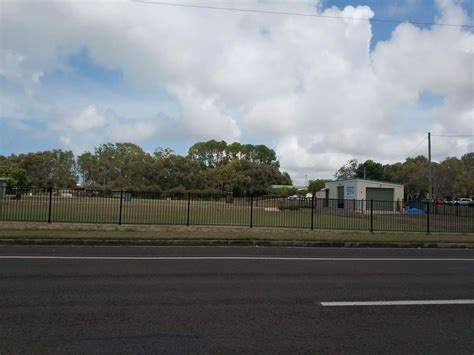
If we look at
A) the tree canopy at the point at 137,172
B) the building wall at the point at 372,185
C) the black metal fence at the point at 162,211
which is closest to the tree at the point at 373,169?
the tree canopy at the point at 137,172

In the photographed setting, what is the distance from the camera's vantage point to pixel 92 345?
448cm

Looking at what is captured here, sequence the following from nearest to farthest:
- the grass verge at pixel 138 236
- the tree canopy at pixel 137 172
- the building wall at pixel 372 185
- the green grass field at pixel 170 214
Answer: the grass verge at pixel 138 236 < the green grass field at pixel 170 214 < the building wall at pixel 372 185 < the tree canopy at pixel 137 172

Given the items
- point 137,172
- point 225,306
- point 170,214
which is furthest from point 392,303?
point 137,172

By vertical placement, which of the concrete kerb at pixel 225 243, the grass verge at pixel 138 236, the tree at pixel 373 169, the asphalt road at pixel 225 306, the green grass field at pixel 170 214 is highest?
the tree at pixel 373 169

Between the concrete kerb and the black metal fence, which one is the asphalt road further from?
the black metal fence

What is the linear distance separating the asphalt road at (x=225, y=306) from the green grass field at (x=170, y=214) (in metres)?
9.33

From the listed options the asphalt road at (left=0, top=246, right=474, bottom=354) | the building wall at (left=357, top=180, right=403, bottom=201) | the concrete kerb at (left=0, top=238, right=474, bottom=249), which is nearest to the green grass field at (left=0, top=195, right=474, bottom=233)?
the concrete kerb at (left=0, top=238, right=474, bottom=249)

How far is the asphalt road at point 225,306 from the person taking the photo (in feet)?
15.2

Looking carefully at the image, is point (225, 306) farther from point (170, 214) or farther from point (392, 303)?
point (170, 214)

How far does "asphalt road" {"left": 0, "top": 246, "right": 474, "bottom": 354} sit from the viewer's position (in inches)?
183

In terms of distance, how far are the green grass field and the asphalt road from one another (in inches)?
367

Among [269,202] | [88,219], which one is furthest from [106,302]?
[269,202]

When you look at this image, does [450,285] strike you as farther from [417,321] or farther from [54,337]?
[54,337]

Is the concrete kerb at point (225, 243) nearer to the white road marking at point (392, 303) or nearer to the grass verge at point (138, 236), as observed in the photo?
the grass verge at point (138, 236)
